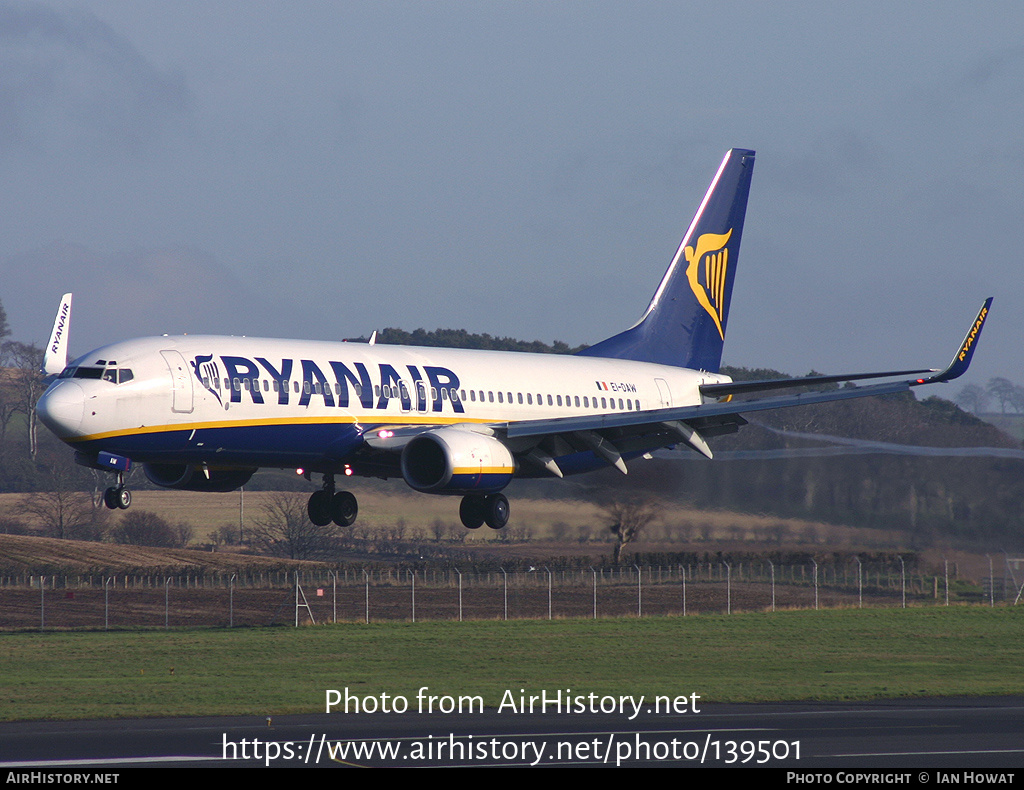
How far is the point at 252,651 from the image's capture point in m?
53.8

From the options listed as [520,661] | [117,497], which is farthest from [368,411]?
[520,661]

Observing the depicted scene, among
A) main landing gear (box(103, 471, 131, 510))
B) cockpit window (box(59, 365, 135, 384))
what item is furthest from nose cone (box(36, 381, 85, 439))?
main landing gear (box(103, 471, 131, 510))

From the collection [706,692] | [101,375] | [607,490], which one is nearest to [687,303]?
[607,490]

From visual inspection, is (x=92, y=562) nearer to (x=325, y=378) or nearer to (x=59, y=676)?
(x=59, y=676)

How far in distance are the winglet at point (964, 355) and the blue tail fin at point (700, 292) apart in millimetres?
13902

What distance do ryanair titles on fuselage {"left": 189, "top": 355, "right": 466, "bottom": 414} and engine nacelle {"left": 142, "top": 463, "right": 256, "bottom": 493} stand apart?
12.0ft

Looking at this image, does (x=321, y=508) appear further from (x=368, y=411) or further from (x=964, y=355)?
(x=964, y=355)

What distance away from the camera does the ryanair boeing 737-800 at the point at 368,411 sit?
34.7 m

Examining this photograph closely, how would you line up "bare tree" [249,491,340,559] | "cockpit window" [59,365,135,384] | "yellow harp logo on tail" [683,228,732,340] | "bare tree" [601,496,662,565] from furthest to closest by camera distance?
"bare tree" [249,491,340,559]
"yellow harp logo on tail" [683,228,732,340]
"bare tree" [601,496,662,565]
"cockpit window" [59,365,135,384]

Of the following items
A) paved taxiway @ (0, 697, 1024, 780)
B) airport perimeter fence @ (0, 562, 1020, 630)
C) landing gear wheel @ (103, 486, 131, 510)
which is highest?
landing gear wheel @ (103, 486, 131, 510)

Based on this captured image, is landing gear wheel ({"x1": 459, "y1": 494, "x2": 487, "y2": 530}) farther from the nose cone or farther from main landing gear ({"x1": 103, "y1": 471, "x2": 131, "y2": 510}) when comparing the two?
the nose cone

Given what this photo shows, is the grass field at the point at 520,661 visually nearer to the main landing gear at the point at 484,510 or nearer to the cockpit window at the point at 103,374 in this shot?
the main landing gear at the point at 484,510

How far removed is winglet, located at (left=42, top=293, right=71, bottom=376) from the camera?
122 ft

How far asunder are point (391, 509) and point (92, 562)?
43741mm
